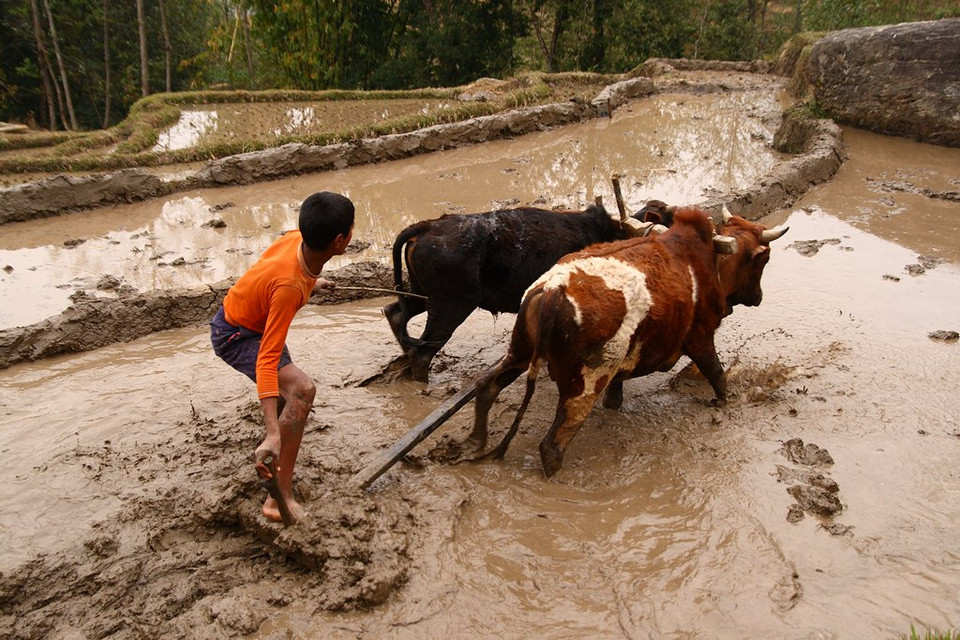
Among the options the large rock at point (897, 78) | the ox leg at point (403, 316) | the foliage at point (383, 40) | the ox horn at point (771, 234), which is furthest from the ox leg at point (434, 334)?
the foliage at point (383, 40)

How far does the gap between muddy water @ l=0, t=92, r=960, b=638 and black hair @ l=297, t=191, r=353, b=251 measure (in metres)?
1.26

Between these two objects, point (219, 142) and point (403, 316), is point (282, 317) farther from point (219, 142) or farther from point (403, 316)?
point (219, 142)

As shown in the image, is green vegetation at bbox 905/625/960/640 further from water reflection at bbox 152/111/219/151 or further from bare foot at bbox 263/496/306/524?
water reflection at bbox 152/111/219/151

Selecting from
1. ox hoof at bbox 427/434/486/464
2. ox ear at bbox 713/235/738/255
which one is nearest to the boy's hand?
ox hoof at bbox 427/434/486/464

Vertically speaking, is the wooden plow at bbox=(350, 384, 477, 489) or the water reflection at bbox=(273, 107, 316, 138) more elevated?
the water reflection at bbox=(273, 107, 316, 138)

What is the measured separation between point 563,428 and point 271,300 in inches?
68.0

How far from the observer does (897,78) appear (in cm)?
1070

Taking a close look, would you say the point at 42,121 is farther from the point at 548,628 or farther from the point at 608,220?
the point at 548,628

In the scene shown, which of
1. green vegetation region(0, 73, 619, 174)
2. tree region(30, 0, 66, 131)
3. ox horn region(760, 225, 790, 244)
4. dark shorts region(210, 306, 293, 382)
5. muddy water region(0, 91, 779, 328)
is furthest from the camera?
tree region(30, 0, 66, 131)

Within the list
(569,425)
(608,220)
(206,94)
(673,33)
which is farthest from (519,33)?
(569,425)

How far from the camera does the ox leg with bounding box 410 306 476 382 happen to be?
478 centimetres

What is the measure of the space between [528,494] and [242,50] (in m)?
26.2

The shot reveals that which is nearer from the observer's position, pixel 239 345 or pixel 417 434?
pixel 239 345

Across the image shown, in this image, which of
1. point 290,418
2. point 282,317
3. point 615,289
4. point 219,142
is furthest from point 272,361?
point 219,142
